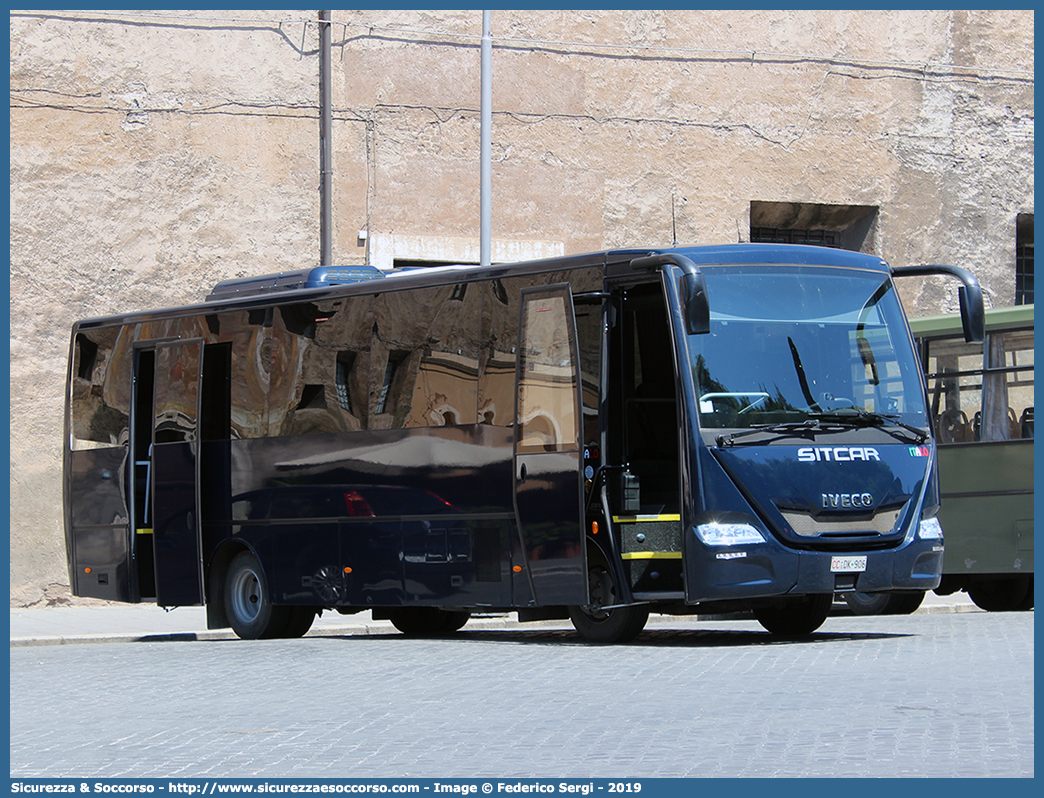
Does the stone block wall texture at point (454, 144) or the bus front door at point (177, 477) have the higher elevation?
the stone block wall texture at point (454, 144)

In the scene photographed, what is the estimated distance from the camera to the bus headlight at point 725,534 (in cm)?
1252

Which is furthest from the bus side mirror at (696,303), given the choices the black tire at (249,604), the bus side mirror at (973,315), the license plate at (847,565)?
the black tire at (249,604)

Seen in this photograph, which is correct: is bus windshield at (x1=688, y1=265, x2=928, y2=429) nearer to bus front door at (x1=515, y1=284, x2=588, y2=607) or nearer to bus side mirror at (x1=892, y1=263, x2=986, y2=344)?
bus side mirror at (x1=892, y1=263, x2=986, y2=344)

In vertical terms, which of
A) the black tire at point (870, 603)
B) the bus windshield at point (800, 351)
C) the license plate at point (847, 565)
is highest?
the bus windshield at point (800, 351)

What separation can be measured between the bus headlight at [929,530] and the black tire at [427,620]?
4954mm

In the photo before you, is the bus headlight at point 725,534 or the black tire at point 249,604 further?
the black tire at point 249,604

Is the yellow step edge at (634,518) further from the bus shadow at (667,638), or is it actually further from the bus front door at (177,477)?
the bus front door at (177,477)

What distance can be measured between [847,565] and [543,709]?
422 cm

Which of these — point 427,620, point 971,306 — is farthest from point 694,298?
point 427,620

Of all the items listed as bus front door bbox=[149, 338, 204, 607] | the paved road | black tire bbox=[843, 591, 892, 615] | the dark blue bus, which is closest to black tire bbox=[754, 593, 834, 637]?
the dark blue bus

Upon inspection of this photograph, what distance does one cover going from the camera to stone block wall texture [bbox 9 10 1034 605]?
71.6 feet

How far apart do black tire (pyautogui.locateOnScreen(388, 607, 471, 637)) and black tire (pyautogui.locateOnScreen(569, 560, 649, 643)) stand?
255 centimetres

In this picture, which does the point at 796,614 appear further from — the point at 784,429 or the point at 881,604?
the point at 881,604

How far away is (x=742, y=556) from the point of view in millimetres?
12523
